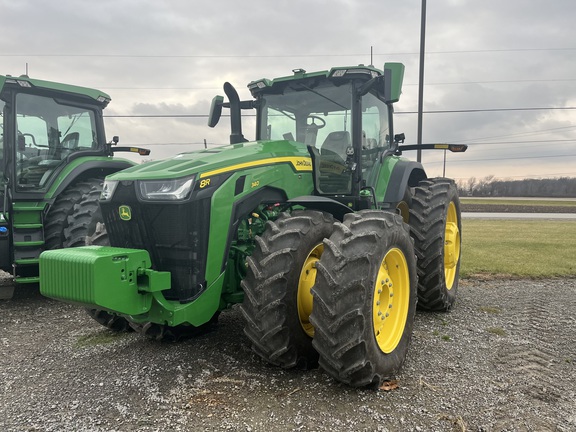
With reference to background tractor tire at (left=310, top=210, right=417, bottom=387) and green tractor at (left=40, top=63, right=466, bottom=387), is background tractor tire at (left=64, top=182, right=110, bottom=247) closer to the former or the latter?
green tractor at (left=40, top=63, right=466, bottom=387)

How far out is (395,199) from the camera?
5.13 meters

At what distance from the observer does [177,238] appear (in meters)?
3.47

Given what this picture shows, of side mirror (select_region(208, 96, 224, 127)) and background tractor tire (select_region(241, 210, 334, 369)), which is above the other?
side mirror (select_region(208, 96, 224, 127))

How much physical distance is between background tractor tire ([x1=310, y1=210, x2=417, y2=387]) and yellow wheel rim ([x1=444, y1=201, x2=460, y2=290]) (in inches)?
103

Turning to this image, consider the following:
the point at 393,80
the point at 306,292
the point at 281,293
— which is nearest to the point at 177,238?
the point at 281,293

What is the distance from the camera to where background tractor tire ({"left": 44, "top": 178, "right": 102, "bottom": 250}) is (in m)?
6.25

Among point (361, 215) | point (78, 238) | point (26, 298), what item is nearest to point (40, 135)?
point (78, 238)

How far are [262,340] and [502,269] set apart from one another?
21.9ft

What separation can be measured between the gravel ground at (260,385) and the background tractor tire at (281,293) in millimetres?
252

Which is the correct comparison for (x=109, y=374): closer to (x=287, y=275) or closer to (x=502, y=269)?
(x=287, y=275)

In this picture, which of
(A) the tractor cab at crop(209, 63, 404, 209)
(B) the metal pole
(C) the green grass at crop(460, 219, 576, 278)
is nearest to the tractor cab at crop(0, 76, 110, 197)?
(A) the tractor cab at crop(209, 63, 404, 209)

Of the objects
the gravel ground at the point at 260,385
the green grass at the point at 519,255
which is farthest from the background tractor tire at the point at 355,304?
the green grass at the point at 519,255

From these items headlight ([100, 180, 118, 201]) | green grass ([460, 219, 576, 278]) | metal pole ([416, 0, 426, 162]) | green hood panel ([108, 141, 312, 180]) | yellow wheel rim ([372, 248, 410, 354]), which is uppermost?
metal pole ([416, 0, 426, 162])

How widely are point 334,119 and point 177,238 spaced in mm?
2182
